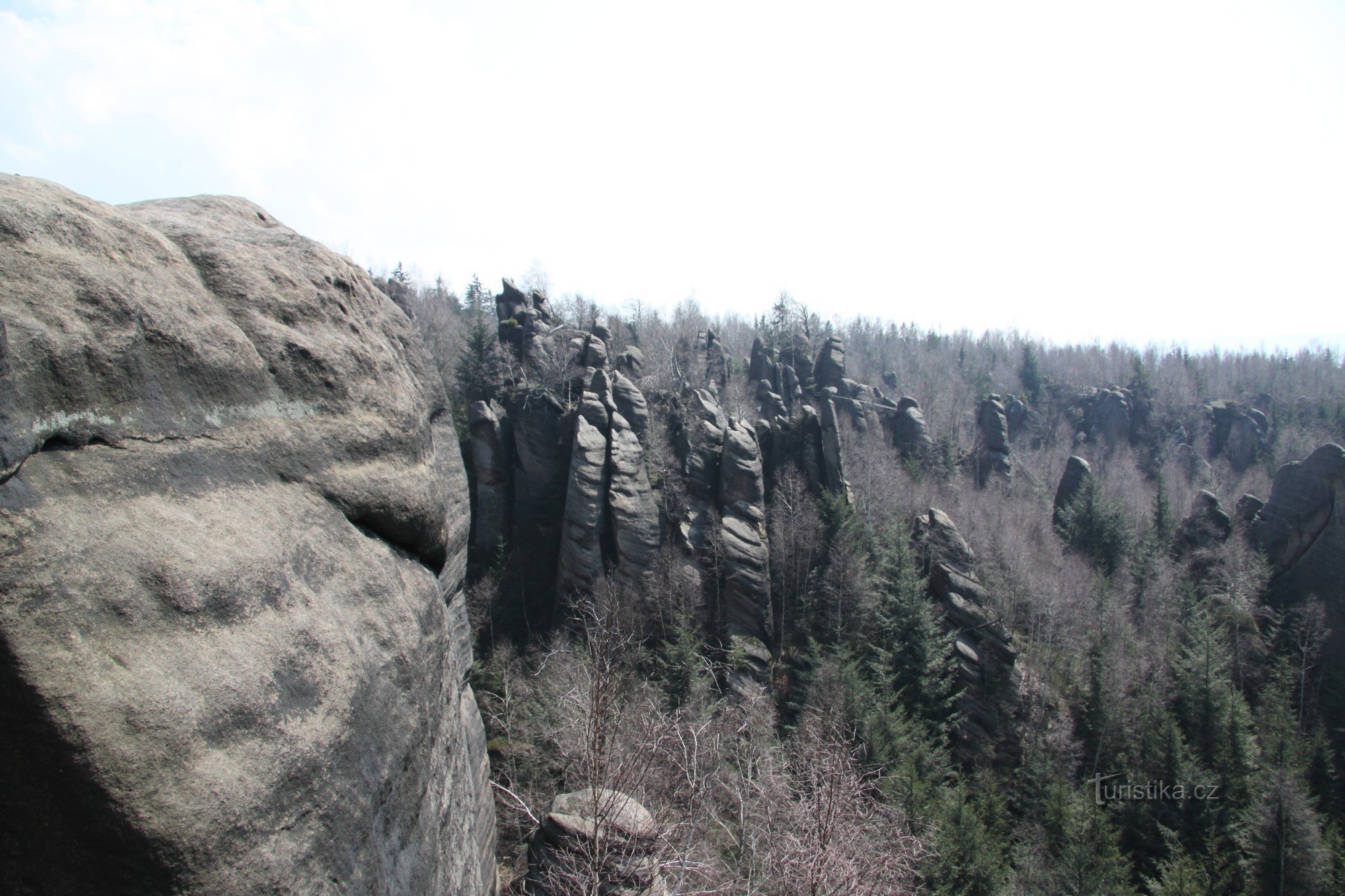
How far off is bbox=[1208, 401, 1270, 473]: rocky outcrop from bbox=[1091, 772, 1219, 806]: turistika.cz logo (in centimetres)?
5679

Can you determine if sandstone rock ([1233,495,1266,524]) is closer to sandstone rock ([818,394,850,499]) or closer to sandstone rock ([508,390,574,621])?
sandstone rock ([818,394,850,499])

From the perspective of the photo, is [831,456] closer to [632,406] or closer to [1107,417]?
[632,406]

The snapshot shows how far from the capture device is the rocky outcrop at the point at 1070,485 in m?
40.1

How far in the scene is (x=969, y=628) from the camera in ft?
80.2

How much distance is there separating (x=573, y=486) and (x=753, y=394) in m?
24.6

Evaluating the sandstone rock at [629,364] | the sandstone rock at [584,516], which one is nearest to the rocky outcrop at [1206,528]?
the sandstone rock at [584,516]

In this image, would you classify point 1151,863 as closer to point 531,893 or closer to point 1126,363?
point 531,893

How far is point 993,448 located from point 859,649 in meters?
30.8

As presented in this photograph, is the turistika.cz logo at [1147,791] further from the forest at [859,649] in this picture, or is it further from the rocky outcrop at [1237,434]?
the rocky outcrop at [1237,434]

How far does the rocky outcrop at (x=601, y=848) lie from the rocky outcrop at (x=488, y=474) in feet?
77.5

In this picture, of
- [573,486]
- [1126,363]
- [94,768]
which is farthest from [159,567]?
[1126,363]

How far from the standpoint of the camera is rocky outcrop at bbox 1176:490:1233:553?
34719 millimetres

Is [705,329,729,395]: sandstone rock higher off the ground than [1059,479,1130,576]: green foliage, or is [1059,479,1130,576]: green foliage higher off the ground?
[705,329,729,395]: sandstone rock

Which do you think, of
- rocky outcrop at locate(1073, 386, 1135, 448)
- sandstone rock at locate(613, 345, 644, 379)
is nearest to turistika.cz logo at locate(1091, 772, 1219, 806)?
sandstone rock at locate(613, 345, 644, 379)
